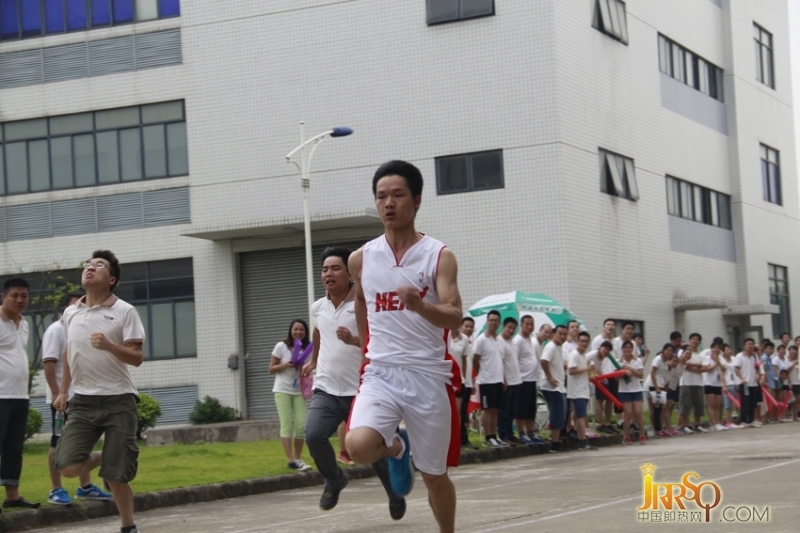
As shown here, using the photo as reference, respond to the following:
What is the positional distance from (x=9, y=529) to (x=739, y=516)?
6.36 meters

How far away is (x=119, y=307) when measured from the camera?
968cm

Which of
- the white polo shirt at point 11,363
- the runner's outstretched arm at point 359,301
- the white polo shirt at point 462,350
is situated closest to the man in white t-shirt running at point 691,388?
the white polo shirt at point 462,350

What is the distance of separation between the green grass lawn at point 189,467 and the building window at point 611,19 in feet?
48.8

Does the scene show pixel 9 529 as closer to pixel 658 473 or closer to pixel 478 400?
pixel 658 473

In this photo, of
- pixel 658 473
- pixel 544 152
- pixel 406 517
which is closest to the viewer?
pixel 406 517

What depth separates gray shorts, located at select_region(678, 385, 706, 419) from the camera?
25797mm

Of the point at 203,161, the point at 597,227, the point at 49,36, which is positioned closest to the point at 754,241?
the point at 597,227

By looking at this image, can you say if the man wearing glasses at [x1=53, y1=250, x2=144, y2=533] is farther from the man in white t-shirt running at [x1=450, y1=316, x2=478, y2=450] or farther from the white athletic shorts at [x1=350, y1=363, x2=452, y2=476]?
the man in white t-shirt running at [x1=450, y1=316, x2=478, y2=450]

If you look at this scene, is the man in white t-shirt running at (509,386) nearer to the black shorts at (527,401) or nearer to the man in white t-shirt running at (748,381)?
the black shorts at (527,401)

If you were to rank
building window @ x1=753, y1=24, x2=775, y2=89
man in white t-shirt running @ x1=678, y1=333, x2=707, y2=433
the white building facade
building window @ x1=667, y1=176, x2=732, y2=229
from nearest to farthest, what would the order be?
man in white t-shirt running @ x1=678, y1=333, x2=707, y2=433 < the white building facade < building window @ x1=667, y1=176, x2=732, y2=229 < building window @ x1=753, y1=24, x2=775, y2=89

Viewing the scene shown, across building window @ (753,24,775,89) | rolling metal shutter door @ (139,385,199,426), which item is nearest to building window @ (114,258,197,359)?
rolling metal shutter door @ (139,385,199,426)

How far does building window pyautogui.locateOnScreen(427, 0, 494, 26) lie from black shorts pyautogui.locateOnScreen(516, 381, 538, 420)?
40.8 ft

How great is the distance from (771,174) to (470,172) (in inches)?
700

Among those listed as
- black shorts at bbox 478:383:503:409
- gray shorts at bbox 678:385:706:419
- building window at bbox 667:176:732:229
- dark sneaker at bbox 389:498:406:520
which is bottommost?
gray shorts at bbox 678:385:706:419
